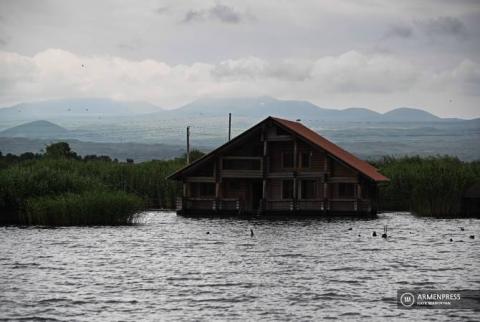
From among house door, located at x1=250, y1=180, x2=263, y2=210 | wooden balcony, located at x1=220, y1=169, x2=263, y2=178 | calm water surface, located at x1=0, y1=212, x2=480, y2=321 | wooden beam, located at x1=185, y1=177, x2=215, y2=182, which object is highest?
wooden balcony, located at x1=220, y1=169, x2=263, y2=178

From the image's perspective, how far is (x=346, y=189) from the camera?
235ft

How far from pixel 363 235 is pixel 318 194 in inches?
805

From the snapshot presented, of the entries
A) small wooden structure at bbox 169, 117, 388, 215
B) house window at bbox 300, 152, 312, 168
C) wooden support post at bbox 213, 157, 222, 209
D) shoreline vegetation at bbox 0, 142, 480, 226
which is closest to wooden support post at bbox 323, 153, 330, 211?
small wooden structure at bbox 169, 117, 388, 215

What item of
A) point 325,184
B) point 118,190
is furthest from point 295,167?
point 118,190

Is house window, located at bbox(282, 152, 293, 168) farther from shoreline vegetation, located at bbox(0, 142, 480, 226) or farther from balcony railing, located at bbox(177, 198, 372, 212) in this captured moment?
shoreline vegetation, located at bbox(0, 142, 480, 226)

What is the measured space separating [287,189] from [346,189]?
15.5 ft

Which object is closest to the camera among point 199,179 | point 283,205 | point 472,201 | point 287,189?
point 472,201

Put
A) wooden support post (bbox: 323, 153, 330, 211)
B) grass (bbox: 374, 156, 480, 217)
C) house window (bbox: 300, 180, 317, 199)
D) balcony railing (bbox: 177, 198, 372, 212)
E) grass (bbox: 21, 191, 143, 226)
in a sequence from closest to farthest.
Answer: grass (bbox: 21, 191, 143, 226)
grass (bbox: 374, 156, 480, 217)
wooden support post (bbox: 323, 153, 330, 211)
balcony railing (bbox: 177, 198, 372, 212)
house window (bbox: 300, 180, 317, 199)

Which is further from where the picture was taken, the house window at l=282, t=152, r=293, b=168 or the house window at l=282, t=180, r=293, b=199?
the house window at l=282, t=180, r=293, b=199

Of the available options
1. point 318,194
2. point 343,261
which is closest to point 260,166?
point 318,194

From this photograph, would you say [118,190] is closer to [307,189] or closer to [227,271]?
[307,189]

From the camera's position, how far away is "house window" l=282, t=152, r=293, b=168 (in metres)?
72.8

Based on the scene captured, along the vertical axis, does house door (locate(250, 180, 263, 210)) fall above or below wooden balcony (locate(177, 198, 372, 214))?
above

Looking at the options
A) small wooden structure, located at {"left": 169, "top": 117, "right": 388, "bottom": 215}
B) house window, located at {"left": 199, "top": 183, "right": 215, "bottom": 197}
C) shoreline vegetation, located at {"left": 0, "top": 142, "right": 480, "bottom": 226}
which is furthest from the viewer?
house window, located at {"left": 199, "top": 183, "right": 215, "bottom": 197}
